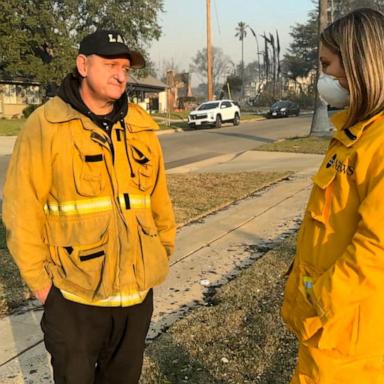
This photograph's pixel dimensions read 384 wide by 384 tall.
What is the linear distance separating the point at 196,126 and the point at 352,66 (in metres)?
29.3

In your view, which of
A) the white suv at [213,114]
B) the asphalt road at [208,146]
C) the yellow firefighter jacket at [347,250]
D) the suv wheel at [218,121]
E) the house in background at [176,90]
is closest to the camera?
the yellow firefighter jacket at [347,250]

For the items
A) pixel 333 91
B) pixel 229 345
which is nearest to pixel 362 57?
pixel 333 91

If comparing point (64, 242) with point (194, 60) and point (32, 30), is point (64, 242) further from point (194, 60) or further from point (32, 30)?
point (194, 60)

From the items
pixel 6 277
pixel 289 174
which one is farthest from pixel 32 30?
pixel 6 277

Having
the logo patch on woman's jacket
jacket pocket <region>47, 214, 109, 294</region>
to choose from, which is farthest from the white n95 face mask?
jacket pocket <region>47, 214, 109, 294</region>

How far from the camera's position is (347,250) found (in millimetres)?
1636

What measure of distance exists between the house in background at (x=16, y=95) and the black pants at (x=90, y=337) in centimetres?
3815

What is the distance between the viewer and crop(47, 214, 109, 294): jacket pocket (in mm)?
2193

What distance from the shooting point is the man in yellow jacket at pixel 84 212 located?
2.20m

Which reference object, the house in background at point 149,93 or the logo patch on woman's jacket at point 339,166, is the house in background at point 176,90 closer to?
the house in background at point 149,93

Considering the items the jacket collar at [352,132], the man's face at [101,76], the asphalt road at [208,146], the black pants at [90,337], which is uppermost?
the man's face at [101,76]

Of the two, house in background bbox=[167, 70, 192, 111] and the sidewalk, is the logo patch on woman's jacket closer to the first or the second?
the sidewalk

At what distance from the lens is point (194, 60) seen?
286 feet

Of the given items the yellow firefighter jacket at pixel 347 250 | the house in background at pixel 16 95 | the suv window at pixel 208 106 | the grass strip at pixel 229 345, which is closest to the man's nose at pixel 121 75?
the yellow firefighter jacket at pixel 347 250
